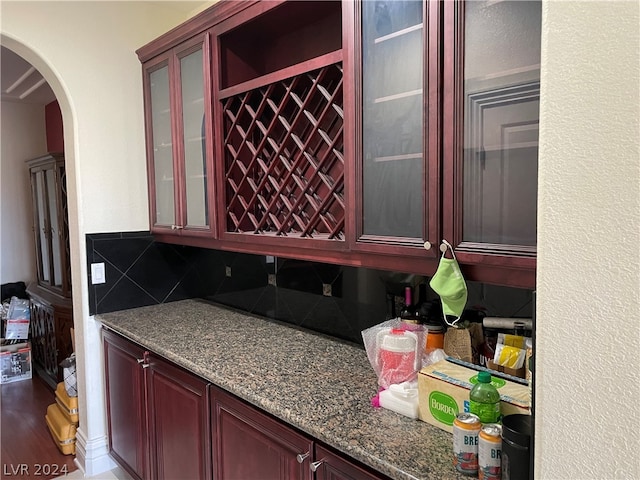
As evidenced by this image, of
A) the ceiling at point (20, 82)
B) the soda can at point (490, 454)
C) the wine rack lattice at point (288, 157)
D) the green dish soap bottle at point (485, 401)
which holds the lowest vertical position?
the soda can at point (490, 454)

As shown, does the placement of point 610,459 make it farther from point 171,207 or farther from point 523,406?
point 171,207

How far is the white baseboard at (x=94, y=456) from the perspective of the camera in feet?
8.66

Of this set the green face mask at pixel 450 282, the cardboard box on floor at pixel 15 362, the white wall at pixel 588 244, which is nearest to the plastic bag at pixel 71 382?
the cardboard box on floor at pixel 15 362

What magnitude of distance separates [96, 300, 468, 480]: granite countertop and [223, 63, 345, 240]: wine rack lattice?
0.48m

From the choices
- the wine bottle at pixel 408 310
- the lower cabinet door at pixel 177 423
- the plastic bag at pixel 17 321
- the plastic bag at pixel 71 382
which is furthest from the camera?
the plastic bag at pixel 17 321

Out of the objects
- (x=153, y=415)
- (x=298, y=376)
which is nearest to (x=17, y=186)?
(x=153, y=415)

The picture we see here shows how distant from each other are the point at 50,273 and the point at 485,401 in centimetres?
416

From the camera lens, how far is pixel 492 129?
1217 mm

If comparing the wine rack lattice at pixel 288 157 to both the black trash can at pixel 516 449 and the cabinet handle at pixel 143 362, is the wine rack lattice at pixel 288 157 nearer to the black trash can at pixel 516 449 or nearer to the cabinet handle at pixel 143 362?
the cabinet handle at pixel 143 362

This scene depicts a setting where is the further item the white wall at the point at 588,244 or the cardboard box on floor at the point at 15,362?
the cardboard box on floor at the point at 15,362

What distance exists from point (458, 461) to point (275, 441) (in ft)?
1.99

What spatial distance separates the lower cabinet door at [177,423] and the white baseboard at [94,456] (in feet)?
2.15

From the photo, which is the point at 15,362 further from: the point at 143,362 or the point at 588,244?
the point at 588,244

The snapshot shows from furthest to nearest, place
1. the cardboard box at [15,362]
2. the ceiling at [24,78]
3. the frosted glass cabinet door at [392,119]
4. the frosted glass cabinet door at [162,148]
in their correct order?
1. the cardboard box at [15,362]
2. the ceiling at [24,78]
3. the frosted glass cabinet door at [162,148]
4. the frosted glass cabinet door at [392,119]
